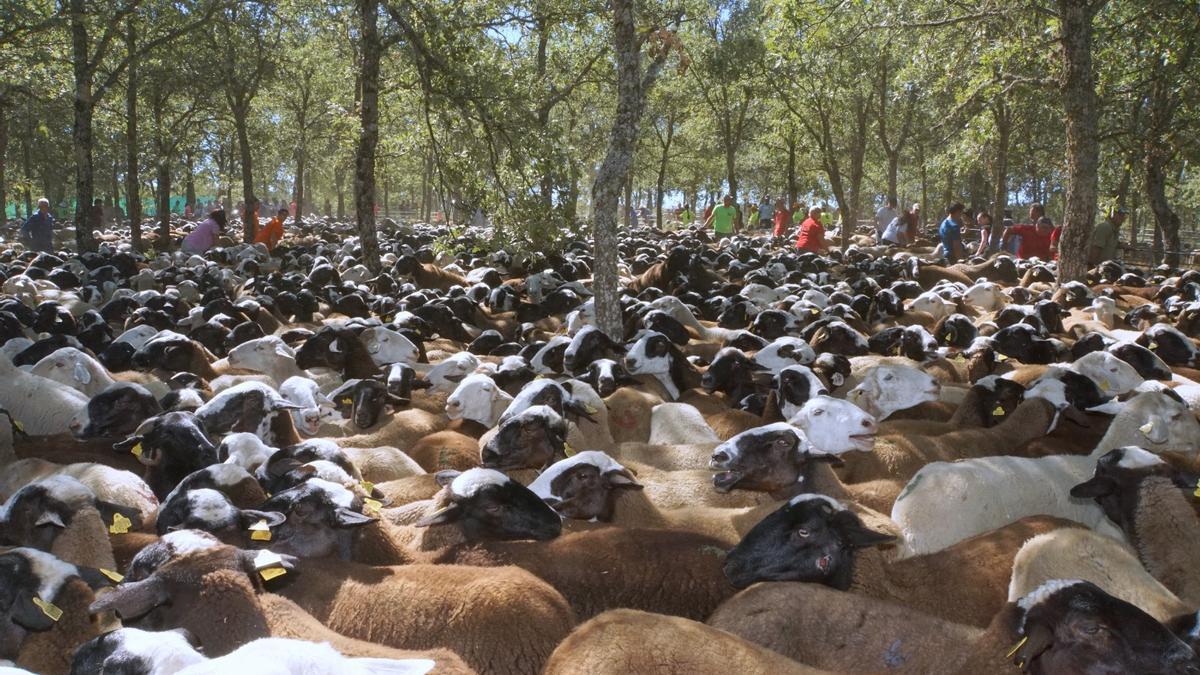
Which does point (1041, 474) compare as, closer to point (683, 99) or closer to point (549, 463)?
point (549, 463)

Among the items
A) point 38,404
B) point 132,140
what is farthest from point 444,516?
point 132,140

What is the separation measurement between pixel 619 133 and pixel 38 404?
5.70 m

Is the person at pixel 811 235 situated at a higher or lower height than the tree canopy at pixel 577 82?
lower

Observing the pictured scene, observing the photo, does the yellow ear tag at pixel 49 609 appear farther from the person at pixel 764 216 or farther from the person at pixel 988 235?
the person at pixel 764 216

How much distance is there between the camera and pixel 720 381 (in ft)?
28.7

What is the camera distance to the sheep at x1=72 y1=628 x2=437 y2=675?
2.55 metres

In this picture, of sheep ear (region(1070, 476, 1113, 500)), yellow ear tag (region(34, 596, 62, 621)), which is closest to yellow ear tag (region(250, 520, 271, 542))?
yellow ear tag (region(34, 596, 62, 621))

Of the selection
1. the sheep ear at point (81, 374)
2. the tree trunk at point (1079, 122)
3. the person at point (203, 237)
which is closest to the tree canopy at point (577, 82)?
the tree trunk at point (1079, 122)

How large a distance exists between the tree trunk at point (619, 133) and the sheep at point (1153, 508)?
5.11 metres

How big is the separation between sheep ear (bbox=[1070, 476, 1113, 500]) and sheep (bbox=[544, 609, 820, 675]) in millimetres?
2546

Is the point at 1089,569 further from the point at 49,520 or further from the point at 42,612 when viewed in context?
the point at 49,520

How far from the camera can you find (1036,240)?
79.5 ft

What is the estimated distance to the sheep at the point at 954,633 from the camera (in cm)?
310

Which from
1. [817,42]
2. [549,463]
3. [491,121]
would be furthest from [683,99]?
[549,463]
